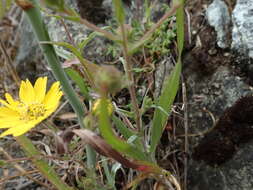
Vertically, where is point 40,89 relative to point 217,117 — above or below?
above

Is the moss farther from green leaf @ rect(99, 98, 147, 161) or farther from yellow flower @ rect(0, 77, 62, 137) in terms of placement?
yellow flower @ rect(0, 77, 62, 137)

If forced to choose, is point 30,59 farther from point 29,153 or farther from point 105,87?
point 105,87

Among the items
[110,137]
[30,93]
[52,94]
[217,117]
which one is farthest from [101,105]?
[217,117]

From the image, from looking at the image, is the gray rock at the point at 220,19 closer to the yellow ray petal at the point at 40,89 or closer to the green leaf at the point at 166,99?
the green leaf at the point at 166,99

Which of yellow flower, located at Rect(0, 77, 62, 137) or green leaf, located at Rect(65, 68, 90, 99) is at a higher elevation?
green leaf, located at Rect(65, 68, 90, 99)

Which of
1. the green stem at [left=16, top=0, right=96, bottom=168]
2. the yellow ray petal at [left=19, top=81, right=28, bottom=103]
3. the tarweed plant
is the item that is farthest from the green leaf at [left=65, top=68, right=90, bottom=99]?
the yellow ray petal at [left=19, top=81, right=28, bottom=103]

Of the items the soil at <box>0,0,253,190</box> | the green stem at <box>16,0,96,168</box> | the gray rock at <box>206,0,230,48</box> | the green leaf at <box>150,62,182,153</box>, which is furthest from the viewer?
the gray rock at <box>206,0,230,48</box>

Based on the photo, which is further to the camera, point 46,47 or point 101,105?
point 46,47

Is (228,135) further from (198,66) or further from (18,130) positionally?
(18,130)
